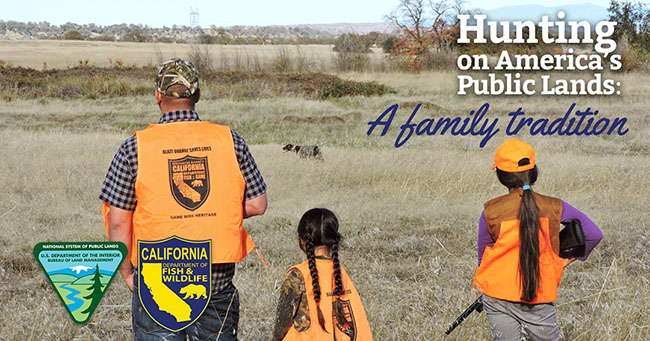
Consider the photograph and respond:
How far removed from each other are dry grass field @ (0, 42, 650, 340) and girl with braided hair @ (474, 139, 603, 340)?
0.72 metres

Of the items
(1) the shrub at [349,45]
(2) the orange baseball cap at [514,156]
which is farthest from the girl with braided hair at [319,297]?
(1) the shrub at [349,45]

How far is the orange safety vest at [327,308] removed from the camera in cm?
260

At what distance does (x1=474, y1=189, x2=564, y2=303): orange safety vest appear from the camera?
9.45ft

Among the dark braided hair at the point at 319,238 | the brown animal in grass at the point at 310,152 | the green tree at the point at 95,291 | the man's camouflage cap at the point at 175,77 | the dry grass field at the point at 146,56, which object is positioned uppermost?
the dry grass field at the point at 146,56

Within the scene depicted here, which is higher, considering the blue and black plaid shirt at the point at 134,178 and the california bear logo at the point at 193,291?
the blue and black plaid shirt at the point at 134,178

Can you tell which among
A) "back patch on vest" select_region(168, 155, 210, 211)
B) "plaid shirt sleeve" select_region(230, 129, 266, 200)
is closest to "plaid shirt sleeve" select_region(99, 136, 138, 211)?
"back patch on vest" select_region(168, 155, 210, 211)

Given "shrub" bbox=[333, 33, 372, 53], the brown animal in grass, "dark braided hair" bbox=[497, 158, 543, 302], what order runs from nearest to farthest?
"dark braided hair" bbox=[497, 158, 543, 302], the brown animal in grass, "shrub" bbox=[333, 33, 372, 53]

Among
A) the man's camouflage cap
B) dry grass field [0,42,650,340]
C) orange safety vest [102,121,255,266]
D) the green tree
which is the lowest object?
dry grass field [0,42,650,340]

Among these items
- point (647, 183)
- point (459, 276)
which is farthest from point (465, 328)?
point (647, 183)

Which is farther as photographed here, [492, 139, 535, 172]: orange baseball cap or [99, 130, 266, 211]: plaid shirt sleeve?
[492, 139, 535, 172]: orange baseball cap

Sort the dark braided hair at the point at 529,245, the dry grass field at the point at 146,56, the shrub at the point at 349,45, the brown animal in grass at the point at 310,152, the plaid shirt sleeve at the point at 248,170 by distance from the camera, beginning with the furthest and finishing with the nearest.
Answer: the shrub at the point at 349,45 → the dry grass field at the point at 146,56 → the brown animal in grass at the point at 310,152 → the dark braided hair at the point at 529,245 → the plaid shirt sleeve at the point at 248,170

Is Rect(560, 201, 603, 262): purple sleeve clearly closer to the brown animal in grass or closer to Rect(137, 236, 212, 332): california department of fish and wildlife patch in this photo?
Rect(137, 236, 212, 332): california department of fish and wildlife patch

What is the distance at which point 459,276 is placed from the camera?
5.40 metres

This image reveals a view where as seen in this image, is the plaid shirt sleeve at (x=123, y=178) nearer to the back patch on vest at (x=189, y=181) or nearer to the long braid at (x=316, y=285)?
the back patch on vest at (x=189, y=181)
